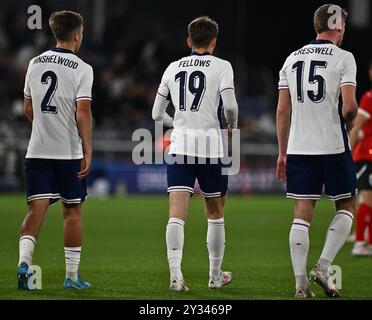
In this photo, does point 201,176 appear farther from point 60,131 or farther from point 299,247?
point 60,131

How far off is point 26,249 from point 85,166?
85 centimetres

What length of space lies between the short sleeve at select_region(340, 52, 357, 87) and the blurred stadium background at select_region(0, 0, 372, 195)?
1656 cm

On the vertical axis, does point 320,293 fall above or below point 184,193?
below

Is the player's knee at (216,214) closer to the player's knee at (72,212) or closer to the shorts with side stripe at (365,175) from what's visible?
the player's knee at (72,212)

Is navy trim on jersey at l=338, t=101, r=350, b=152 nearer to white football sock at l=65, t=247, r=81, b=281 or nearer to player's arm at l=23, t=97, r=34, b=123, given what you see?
white football sock at l=65, t=247, r=81, b=281

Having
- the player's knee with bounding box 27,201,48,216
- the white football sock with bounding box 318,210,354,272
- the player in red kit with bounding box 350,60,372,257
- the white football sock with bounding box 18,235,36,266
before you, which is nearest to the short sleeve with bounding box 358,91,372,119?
the player in red kit with bounding box 350,60,372,257

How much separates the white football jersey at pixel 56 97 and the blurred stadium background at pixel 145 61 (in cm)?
1573

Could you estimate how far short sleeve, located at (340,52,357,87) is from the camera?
8.22 m

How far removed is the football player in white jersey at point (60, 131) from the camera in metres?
8.65

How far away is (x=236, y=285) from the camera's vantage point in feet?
30.5

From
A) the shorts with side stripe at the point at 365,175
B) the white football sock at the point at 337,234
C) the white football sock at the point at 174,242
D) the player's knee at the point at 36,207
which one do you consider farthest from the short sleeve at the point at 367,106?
the player's knee at the point at 36,207
